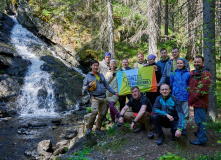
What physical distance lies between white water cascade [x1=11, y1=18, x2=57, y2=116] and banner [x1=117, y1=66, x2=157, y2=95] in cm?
630

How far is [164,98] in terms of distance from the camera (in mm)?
4355

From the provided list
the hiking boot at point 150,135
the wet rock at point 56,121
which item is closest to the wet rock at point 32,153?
the wet rock at point 56,121

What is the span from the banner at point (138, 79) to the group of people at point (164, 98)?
15cm

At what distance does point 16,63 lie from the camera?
13617 millimetres

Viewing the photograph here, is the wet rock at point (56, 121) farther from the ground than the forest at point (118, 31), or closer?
closer

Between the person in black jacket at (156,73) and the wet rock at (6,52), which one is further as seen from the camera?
the wet rock at (6,52)

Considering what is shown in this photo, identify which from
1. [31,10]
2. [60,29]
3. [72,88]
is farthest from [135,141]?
[31,10]

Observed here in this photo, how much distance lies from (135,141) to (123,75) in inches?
94.0

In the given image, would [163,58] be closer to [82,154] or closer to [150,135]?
[150,135]

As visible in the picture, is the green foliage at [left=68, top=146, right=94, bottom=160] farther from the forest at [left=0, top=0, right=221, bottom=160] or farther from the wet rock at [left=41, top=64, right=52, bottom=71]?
the wet rock at [left=41, top=64, right=52, bottom=71]

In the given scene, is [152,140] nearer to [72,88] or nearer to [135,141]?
[135,141]

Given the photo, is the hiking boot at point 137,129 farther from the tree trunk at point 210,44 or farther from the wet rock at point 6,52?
the wet rock at point 6,52

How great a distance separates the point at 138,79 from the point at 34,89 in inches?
348

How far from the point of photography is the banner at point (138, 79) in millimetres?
5863
